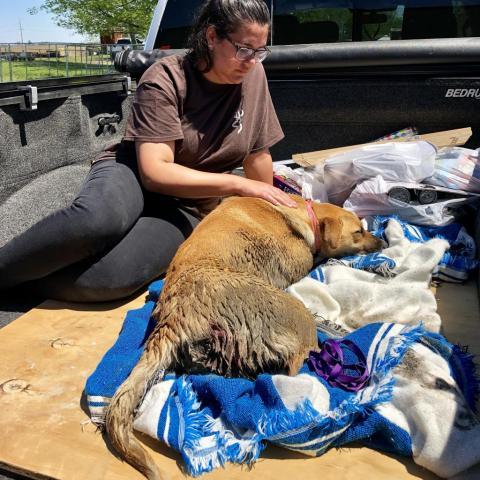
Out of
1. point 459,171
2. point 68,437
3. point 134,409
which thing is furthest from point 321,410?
point 459,171

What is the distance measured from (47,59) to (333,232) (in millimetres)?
3076

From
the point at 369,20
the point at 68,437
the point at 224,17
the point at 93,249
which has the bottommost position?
the point at 68,437

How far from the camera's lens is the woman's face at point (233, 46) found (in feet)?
8.78

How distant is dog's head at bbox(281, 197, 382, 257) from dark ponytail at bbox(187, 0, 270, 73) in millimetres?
971

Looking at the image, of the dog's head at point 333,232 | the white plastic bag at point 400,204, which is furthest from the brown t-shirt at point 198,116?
the white plastic bag at point 400,204

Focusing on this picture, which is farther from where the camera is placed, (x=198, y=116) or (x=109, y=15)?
(x=109, y=15)

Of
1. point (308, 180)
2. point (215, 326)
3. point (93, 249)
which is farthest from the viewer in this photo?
point (308, 180)

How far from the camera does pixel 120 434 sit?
155 cm

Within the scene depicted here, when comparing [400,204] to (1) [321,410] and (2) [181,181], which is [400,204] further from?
(1) [321,410]

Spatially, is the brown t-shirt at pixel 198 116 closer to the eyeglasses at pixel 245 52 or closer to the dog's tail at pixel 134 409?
the eyeglasses at pixel 245 52

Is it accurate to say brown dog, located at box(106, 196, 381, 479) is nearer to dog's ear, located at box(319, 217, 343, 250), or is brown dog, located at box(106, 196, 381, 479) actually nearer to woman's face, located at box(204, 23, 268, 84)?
dog's ear, located at box(319, 217, 343, 250)

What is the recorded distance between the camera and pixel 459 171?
351 cm

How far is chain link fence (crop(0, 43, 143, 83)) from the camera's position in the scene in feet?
13.4

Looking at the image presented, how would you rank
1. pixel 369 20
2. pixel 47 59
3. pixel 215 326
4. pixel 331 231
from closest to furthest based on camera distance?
pixel 215 326 < pixel 331 231 < pixel 369 20 < pixel 47 59
